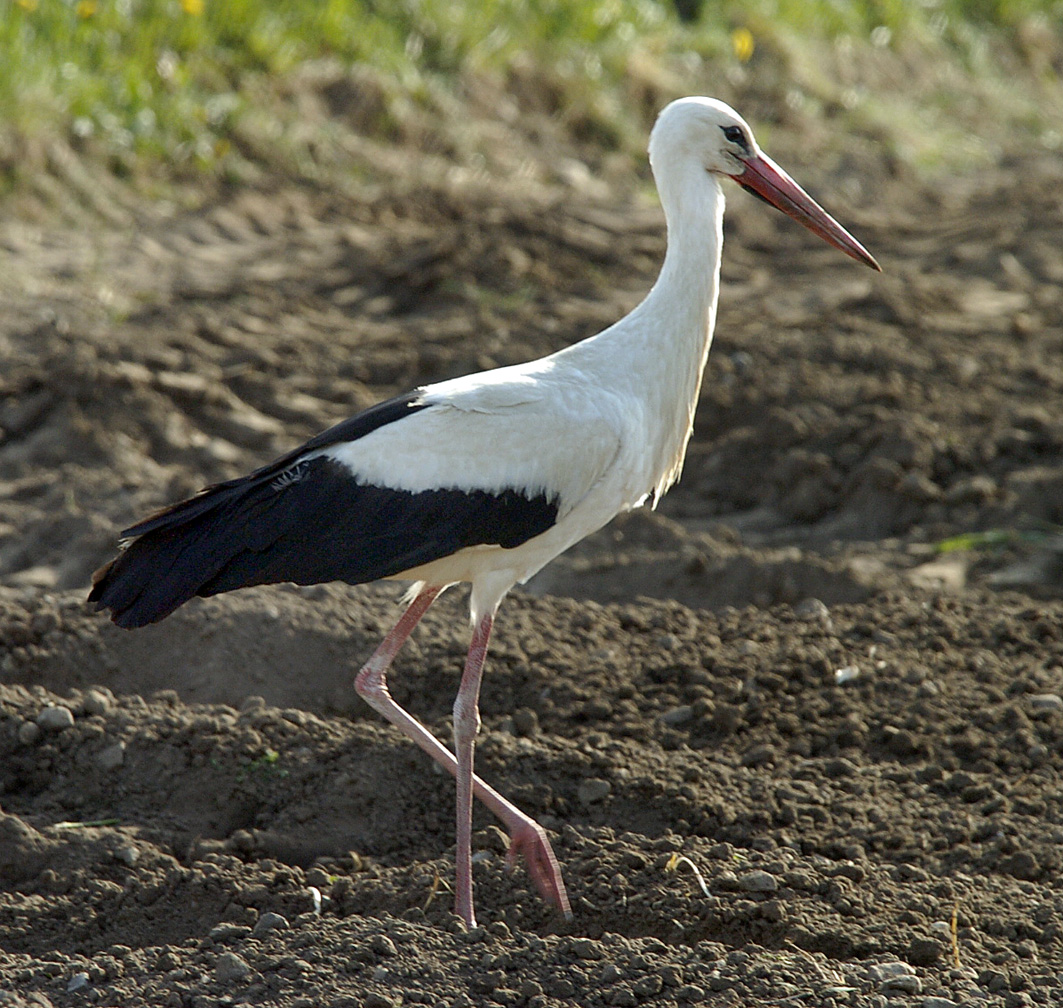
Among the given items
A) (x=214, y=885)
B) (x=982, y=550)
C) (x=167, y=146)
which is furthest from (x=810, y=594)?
(x=167, y=146)

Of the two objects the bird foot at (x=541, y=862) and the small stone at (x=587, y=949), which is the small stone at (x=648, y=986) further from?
the bird foot at (x=541, y=862)

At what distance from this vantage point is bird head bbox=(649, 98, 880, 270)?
4652mm

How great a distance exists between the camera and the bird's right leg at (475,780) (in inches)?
165

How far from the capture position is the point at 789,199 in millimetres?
4836

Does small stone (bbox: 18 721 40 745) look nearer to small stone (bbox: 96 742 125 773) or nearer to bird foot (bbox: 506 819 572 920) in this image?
small stone (bbox: 96 742 125 773)

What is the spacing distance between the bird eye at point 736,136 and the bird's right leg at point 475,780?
67.6 inches

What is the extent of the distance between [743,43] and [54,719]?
9.81 metres

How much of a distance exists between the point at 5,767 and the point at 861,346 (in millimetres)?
5090

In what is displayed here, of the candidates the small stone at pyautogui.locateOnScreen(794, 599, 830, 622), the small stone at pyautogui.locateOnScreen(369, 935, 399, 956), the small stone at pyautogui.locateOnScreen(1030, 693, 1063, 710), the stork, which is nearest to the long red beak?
the stork

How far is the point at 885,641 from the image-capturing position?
5.65 m

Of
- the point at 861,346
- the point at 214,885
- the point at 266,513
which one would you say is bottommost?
the point at 214,885

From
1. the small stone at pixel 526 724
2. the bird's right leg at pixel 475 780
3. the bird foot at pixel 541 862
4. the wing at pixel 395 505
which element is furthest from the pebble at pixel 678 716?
the wing at pixel 395 505

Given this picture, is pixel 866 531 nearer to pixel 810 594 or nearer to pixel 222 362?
pixel 810 594

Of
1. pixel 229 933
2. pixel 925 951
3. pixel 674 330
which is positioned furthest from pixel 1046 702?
pixel 229 933
